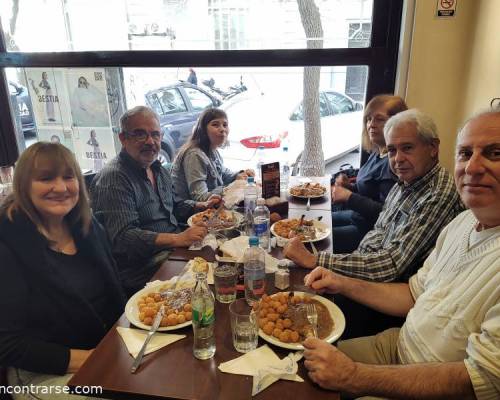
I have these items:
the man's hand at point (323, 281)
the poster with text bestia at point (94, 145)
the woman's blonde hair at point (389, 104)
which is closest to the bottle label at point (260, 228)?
the man's hand at point (323, 281)

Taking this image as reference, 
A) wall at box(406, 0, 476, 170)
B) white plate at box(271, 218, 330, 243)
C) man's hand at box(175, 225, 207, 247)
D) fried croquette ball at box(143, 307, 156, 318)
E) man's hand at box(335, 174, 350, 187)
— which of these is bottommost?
man's hand at box(335, 174, 350, 187)

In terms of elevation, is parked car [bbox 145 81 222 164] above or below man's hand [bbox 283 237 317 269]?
above

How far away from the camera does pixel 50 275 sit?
129cm

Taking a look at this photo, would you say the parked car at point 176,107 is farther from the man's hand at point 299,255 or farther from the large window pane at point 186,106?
the man's hand at point 299,255

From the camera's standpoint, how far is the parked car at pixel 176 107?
308 cm

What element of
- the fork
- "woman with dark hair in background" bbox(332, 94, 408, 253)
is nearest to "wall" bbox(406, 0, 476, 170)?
"woman with dark hair in background" bbox(332, 94, 408, 253)

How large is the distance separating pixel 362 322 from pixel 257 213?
70 centimetres

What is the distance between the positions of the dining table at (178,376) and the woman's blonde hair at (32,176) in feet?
1.66

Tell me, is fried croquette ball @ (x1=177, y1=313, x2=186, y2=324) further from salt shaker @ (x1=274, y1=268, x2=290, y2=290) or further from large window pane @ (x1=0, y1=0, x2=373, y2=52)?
large window pane @ (x1=0, y1=0, x2=373, y2=52)

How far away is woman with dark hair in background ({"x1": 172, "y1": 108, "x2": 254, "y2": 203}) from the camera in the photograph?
2.60 m

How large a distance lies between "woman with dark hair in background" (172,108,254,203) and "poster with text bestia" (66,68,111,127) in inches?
36.3

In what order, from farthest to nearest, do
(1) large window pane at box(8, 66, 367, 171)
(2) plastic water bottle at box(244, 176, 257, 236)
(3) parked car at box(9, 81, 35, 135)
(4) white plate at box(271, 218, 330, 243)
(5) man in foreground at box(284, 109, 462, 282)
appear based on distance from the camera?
(3) parked car at box(9, 81, 35, 135) → (1) large window pane at box(8, 66, 367, 171) → (2) plastic water bottle at box(244, 176, 257, 236) → (4) white plate at box(271, 218, 330, 243) → (5) man in foreground at box(284, 109, 462, 282)

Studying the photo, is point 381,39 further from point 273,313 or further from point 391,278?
point 273,313

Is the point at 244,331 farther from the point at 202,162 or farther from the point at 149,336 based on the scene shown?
the point at 202,162
